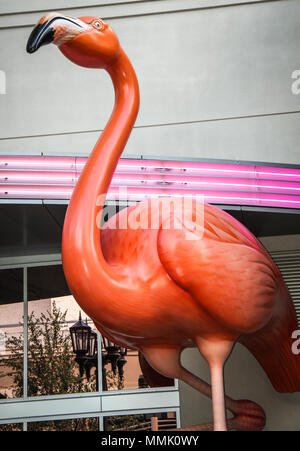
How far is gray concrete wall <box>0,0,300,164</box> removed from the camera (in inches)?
256

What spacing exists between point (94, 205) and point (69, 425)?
360cm

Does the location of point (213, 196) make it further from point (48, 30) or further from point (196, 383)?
point (48, 30)

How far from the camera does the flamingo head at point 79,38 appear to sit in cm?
295

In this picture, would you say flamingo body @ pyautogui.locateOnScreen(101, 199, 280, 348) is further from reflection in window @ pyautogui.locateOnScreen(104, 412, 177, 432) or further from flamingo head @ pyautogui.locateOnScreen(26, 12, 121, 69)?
reflection in window @ pyautogui.locateOnScreen(104, 412, 177, 432)

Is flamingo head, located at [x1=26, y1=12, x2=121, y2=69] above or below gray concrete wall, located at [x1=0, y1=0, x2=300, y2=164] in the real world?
below

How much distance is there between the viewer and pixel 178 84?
6.72m

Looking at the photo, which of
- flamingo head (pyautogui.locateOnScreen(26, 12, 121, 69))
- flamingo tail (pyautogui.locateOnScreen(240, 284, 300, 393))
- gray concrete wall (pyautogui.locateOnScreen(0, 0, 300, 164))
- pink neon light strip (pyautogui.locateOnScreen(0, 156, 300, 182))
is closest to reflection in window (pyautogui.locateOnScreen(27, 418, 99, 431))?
flamingo tail (pyautogui.locateOnScreen(240, 284, 300, 393))

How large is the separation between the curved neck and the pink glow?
5.66 feet

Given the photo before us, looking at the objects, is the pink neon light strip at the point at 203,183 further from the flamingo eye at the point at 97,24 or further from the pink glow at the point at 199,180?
the flamingo eye at the point at 97,24

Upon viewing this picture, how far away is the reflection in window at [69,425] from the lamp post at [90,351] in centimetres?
38

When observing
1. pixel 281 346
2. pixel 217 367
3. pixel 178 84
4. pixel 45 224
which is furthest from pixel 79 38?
pixel 178 84

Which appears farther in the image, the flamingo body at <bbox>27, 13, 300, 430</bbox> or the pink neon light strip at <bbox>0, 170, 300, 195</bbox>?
the pink neon light strip at <bbox>0, 170, 300, 195</bbox>

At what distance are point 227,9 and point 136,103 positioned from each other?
13.0ft

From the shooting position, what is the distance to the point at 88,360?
623cm
